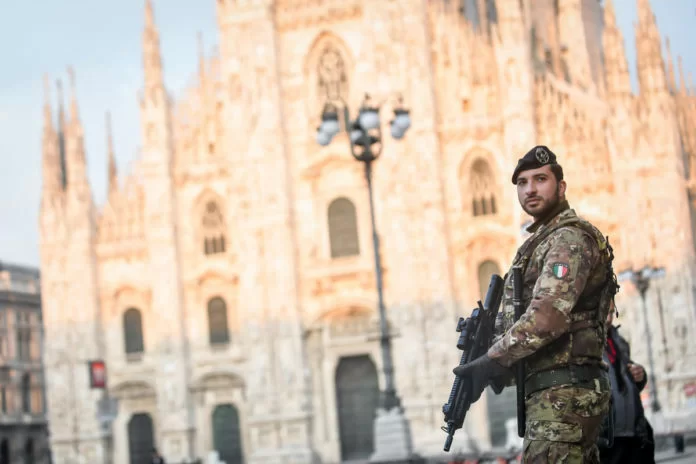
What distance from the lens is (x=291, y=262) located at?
35219mm

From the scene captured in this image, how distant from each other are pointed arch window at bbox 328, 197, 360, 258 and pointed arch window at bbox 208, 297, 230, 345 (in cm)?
384

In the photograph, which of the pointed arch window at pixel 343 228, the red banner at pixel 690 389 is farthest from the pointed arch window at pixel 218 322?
the red banner at pixel 690 389

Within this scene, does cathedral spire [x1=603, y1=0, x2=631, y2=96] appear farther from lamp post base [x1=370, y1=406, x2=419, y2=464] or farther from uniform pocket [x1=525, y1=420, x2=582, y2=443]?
uniform pocket [x1=525, y1=420, x2=582, y2=443]

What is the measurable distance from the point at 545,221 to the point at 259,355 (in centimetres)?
2959

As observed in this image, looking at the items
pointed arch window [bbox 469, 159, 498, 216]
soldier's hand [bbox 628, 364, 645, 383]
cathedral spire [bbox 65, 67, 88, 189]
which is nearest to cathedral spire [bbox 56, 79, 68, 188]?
cathedral spire [bbox 65, 67, 88, 189]

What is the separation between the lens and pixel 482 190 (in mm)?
34781

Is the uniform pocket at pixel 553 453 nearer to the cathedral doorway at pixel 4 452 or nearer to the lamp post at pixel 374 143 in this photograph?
the lamp post at pixel 374 143

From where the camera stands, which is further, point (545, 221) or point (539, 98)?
point (539, 98)

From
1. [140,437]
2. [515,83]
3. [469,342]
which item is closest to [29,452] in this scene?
[140,437]

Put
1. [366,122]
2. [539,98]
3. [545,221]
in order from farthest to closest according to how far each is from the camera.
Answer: [539,98]
[366,122]
[545,221]

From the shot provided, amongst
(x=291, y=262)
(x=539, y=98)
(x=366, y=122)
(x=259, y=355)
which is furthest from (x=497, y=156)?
(x=366, y=122)

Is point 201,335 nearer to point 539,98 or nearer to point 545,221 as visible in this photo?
point 539,98

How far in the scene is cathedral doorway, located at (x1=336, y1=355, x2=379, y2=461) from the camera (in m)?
35.1

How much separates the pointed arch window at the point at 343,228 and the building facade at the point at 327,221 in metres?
0.07
